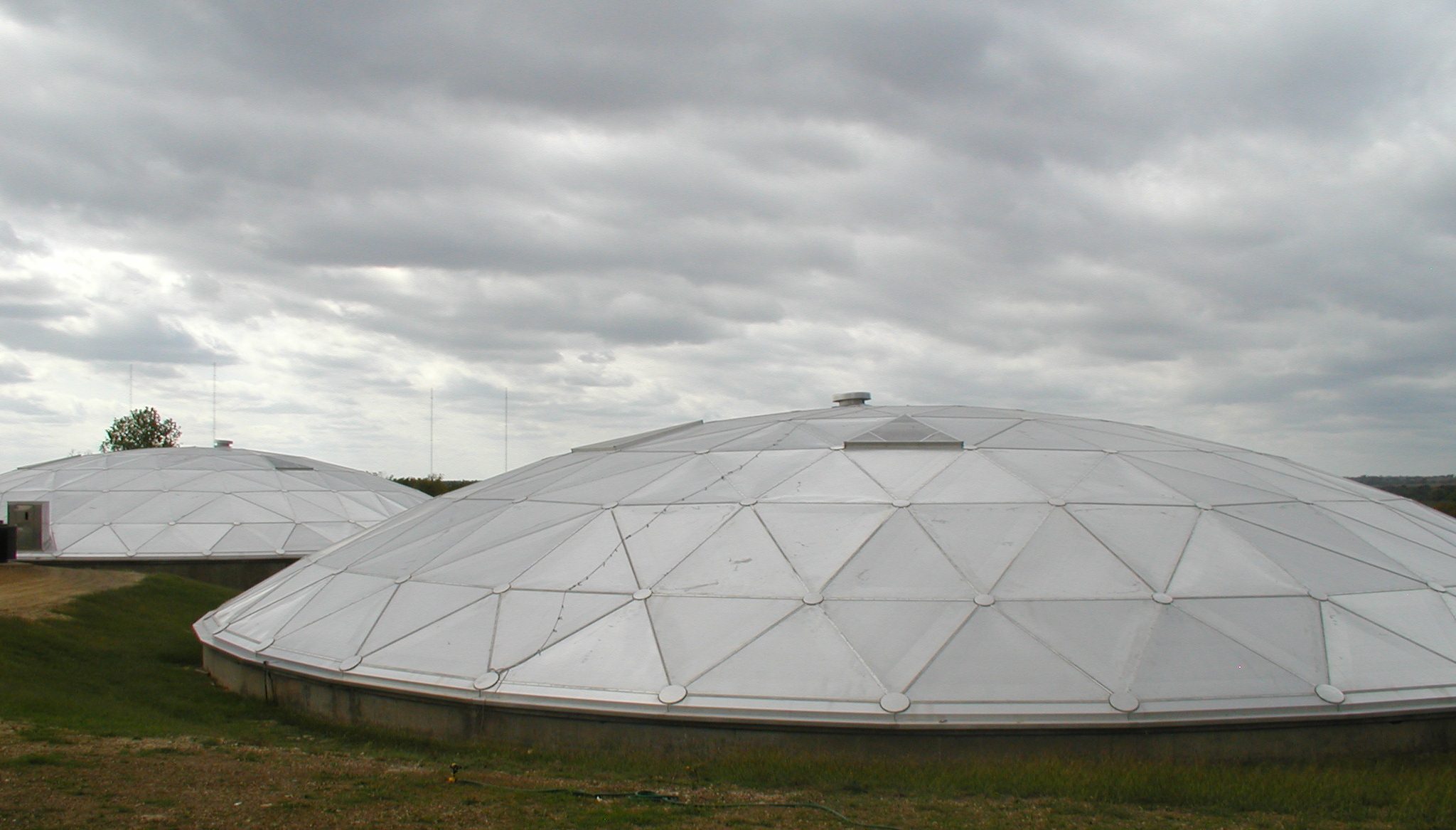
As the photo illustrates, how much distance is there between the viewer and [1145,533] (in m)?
15.1

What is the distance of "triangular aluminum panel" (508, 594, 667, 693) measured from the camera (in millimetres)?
13250

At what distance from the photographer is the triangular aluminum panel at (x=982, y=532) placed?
14.4 m

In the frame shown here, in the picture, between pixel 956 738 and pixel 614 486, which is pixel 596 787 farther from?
pixel 614 486

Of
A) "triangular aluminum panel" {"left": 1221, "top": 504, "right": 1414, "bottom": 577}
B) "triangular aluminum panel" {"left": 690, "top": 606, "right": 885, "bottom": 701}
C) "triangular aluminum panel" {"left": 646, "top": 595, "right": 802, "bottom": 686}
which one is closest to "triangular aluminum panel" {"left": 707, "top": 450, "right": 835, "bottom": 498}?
"triangular aluminum panel" {"left": 646, "top": 595, "right": 802, "bottom": 686}

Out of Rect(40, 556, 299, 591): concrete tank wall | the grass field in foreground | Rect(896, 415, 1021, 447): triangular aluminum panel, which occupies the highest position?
Rect(896, 415, 1021, 447): triangular aluminum panel

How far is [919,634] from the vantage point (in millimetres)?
13336

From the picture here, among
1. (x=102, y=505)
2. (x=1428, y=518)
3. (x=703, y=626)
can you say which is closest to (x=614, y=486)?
(x=703, y=626)

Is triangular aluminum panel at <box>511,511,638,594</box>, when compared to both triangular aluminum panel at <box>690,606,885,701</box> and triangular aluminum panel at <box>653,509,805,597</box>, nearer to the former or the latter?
triangular aluminum panel at <box>653,509,805,597</box>

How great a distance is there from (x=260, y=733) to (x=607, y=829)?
7.38 meters

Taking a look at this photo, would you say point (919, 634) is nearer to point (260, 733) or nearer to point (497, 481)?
point (260, 733)

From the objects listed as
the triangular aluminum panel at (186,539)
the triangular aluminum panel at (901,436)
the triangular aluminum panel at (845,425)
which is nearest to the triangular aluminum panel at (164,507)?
the triangular aluminum panel at (186,539)

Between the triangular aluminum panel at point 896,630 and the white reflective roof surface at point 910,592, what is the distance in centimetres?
4

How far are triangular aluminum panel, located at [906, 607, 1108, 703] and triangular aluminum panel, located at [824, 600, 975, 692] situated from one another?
18cm

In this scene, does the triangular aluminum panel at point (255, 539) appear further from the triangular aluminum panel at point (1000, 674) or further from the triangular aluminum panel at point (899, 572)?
the triangular aluminum panel at point (1000, 674)
